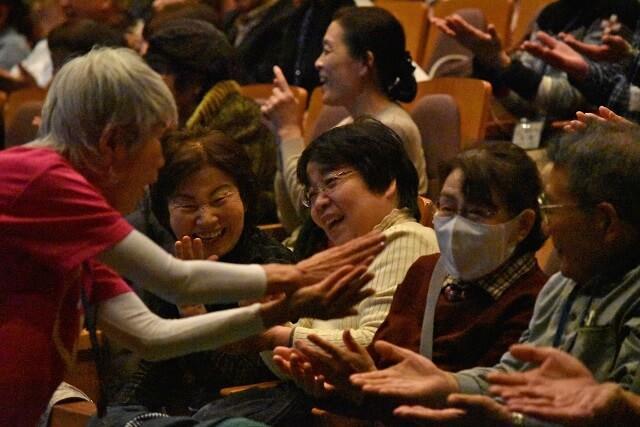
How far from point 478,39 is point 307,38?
4.02ft

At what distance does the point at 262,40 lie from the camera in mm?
5512

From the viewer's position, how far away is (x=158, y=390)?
3.06 metres

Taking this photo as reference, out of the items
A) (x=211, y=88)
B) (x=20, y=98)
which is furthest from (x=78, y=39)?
(x=211, y=88)

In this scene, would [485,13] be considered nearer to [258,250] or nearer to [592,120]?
[258,250]

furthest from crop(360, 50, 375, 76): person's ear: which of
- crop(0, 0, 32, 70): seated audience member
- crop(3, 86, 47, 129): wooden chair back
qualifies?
crop(0, 0, 32, 70): seated audience member

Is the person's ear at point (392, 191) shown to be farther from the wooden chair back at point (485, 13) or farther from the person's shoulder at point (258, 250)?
the wooden chair back at point (485, 13)

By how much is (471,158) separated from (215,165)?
0.78 metres

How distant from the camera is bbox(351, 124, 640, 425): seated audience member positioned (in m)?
2.23

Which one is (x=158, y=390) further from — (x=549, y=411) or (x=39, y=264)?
(x=549, y=411)

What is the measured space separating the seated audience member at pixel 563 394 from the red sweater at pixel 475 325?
17.3 inches

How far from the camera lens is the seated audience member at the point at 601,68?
11.4ft

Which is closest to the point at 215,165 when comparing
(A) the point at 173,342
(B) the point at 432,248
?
(B) the point at 432,248

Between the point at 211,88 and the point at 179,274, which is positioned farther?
the point at 211,88

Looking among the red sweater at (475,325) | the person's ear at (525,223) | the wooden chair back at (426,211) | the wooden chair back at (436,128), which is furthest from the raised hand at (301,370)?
the wooden chair back at (436,128)
